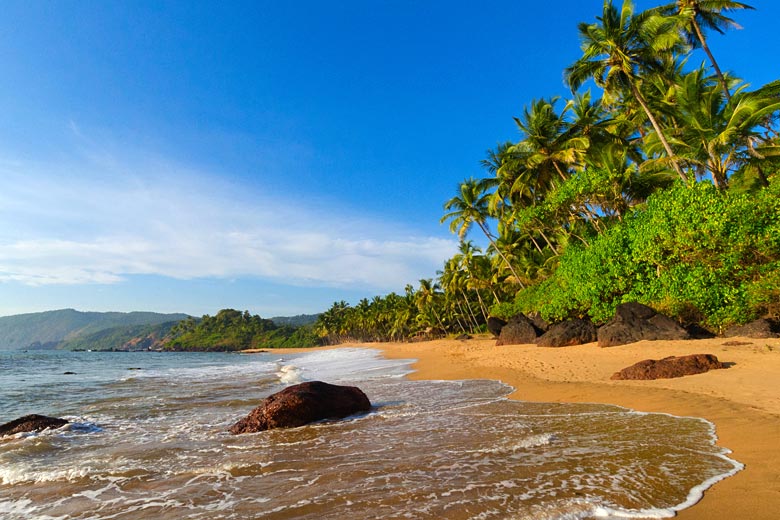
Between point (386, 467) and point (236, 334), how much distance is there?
14311cm

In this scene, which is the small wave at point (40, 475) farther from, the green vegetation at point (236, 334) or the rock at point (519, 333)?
the green vegetation at point (236, 334)

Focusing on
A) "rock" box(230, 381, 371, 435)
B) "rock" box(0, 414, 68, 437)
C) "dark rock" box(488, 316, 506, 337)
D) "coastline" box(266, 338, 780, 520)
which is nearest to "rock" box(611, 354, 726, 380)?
"coastline" box(266, 338, 780, 520)

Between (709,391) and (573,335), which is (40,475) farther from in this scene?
(573,335)

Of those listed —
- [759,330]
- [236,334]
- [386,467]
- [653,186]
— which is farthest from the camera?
[236,334]

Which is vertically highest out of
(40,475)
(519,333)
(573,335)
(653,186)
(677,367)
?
(653,186)

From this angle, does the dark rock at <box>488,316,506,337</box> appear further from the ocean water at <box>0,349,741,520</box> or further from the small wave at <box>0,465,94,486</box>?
the small wave at <box>0,465,94,486</box>

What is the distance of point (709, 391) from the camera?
796cm

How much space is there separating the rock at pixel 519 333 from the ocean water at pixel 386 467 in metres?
17.4

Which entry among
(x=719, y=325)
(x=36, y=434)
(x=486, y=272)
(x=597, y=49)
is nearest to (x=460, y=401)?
(x=36, y=434)

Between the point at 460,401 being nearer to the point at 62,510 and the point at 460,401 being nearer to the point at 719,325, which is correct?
the point at 62,510

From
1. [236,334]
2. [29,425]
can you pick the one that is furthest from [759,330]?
[236,334]

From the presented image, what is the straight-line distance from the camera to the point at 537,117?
1057 inches

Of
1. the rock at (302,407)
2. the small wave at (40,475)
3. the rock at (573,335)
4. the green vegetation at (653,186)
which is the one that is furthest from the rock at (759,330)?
the small wave at (40,475)

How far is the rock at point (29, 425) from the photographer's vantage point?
324 inches
